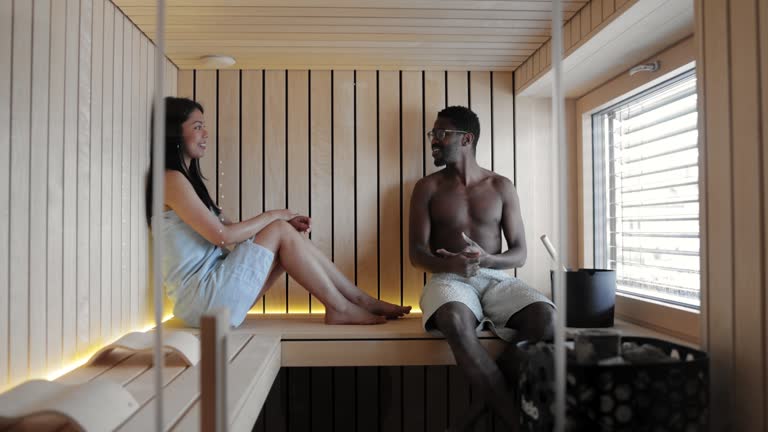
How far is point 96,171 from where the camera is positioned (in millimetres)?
1788

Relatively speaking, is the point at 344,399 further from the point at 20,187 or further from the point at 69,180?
the point at 20,187

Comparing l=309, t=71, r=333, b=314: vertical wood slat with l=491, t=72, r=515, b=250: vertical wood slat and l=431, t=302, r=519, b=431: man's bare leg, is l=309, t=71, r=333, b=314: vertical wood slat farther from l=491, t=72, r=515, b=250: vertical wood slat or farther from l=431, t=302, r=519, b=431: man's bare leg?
l=431, t=302, r=519, b=431: man's bare leg

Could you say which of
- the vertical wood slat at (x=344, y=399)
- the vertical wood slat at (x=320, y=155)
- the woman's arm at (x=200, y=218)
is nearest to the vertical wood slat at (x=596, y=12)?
the vertical wood slat at (x=320, y=155)

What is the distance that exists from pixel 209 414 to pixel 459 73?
229 centimetres

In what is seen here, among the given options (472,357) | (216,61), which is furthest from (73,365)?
(216,61)

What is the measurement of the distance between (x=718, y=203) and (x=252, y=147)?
6.34ft

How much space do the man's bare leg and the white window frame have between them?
0.45 metres

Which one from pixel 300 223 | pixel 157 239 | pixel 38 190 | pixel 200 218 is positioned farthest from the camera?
pixel 300 223

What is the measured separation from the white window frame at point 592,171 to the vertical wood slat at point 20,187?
148 cm

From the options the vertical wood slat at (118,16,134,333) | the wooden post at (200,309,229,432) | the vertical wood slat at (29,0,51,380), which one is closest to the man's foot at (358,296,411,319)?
the vertical wood slat at (118,16,134,333)

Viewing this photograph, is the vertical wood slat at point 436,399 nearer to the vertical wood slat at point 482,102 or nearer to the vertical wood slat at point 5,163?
the vertical wood slat at point 482,102

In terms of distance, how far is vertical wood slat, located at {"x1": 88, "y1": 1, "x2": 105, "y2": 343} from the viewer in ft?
5.76

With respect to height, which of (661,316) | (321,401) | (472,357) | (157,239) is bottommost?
(321,401)

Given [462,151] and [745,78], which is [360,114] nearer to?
[462,151]
